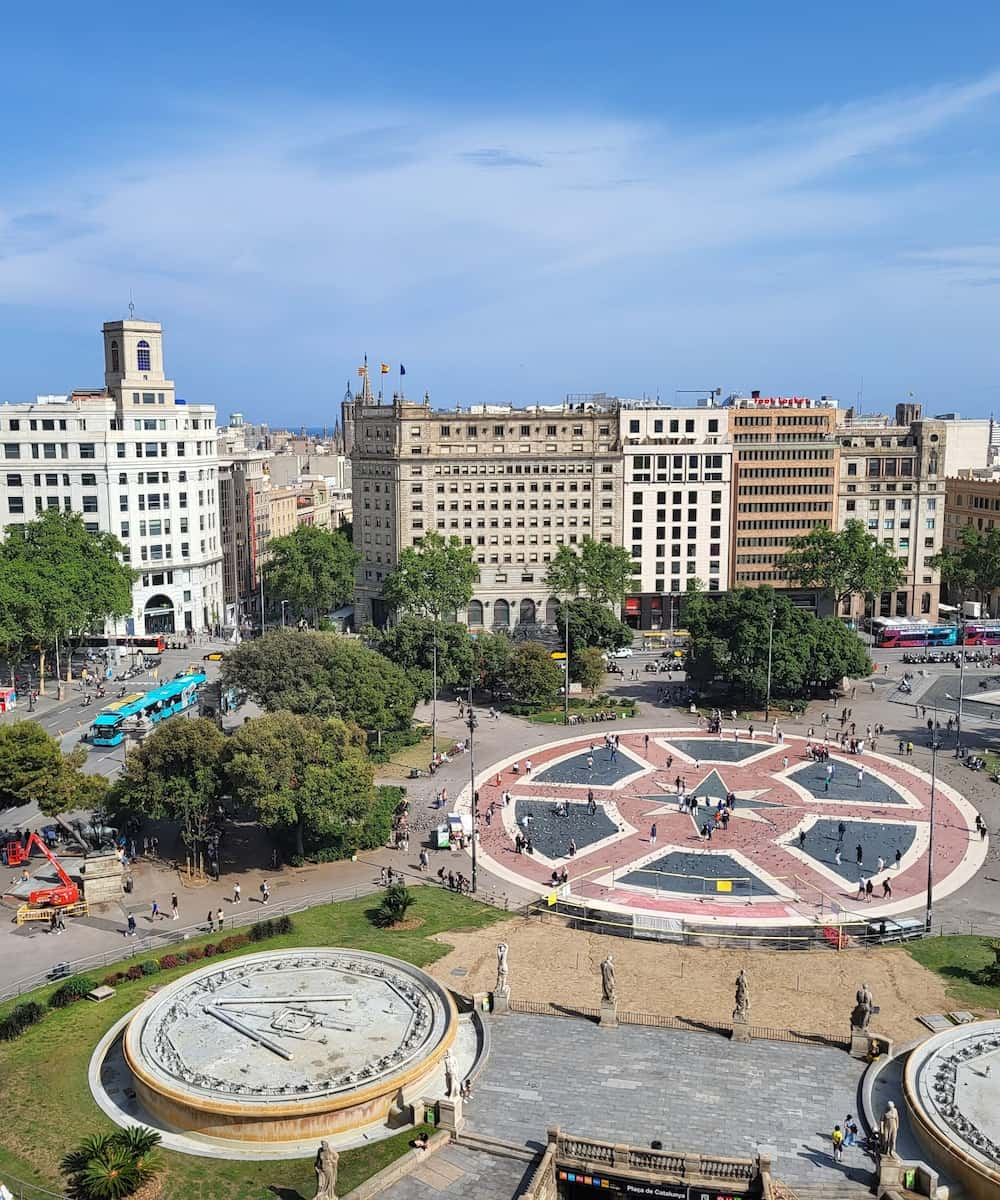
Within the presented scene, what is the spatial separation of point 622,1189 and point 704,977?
48.6 feet

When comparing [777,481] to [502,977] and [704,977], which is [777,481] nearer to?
[704,977]

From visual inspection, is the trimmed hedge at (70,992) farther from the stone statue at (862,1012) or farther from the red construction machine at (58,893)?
the stone statue at (862,1012)

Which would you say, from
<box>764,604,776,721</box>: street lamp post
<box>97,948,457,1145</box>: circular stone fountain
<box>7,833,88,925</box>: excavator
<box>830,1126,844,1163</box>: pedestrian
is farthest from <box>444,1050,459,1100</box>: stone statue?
<box>764,604,776,721</box>: street lamp post

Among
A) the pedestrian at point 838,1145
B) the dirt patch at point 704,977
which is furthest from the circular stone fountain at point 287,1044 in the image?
the pedestrian at point 838,1145

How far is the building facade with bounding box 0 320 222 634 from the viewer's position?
370 feet

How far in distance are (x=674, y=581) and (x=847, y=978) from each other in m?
85.5

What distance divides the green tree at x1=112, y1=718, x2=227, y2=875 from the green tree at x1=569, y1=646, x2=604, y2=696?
4128 centimetres

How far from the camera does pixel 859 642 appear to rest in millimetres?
96500

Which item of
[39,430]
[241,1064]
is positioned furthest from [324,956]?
[39,430]

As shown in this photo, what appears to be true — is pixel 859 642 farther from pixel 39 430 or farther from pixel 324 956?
pixel 39 430

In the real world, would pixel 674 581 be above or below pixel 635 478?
below

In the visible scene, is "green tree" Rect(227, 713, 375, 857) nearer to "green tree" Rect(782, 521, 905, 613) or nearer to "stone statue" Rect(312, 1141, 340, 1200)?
"stone statue" Rect(312, 1141, 340, 1200)

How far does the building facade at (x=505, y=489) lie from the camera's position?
12588 centimetres

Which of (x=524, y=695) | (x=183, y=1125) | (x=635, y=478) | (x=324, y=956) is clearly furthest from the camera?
(x=635, y=478)
